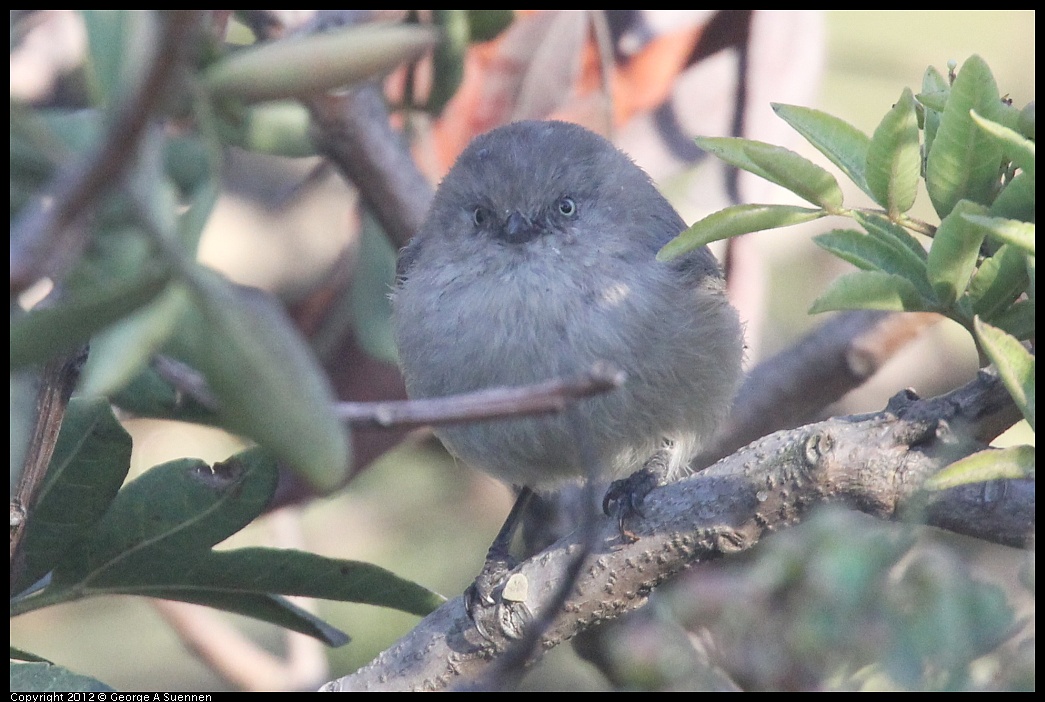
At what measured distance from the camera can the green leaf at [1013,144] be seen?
1.25 m

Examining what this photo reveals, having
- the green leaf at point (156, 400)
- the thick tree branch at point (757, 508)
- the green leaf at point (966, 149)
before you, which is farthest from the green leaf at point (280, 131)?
the green leaf at point (966, 149)

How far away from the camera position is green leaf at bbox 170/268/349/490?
2.76ft

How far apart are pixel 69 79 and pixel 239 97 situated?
320 centimetres

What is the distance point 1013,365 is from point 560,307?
1449mm

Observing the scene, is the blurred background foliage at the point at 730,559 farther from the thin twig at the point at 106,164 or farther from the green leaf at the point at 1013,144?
the thin twig at the point at 106,164

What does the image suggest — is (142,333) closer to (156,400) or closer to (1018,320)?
(1018,320)

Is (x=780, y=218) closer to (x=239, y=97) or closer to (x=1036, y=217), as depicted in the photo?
(x=1036, y=217)

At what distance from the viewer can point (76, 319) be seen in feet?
2.80

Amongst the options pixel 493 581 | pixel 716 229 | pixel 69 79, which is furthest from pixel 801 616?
pixel 69 79

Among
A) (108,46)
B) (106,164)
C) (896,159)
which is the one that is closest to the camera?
(106,164)

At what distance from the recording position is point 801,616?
4.07ft

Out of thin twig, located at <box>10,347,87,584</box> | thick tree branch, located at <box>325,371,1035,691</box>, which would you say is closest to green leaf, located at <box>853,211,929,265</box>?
thick tree branch, located at <box>325,371,1035,691</box>

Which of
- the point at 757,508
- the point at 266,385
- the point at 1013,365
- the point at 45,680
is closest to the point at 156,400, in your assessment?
the point at 45,680

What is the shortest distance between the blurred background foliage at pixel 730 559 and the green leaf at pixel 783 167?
0.50 m
